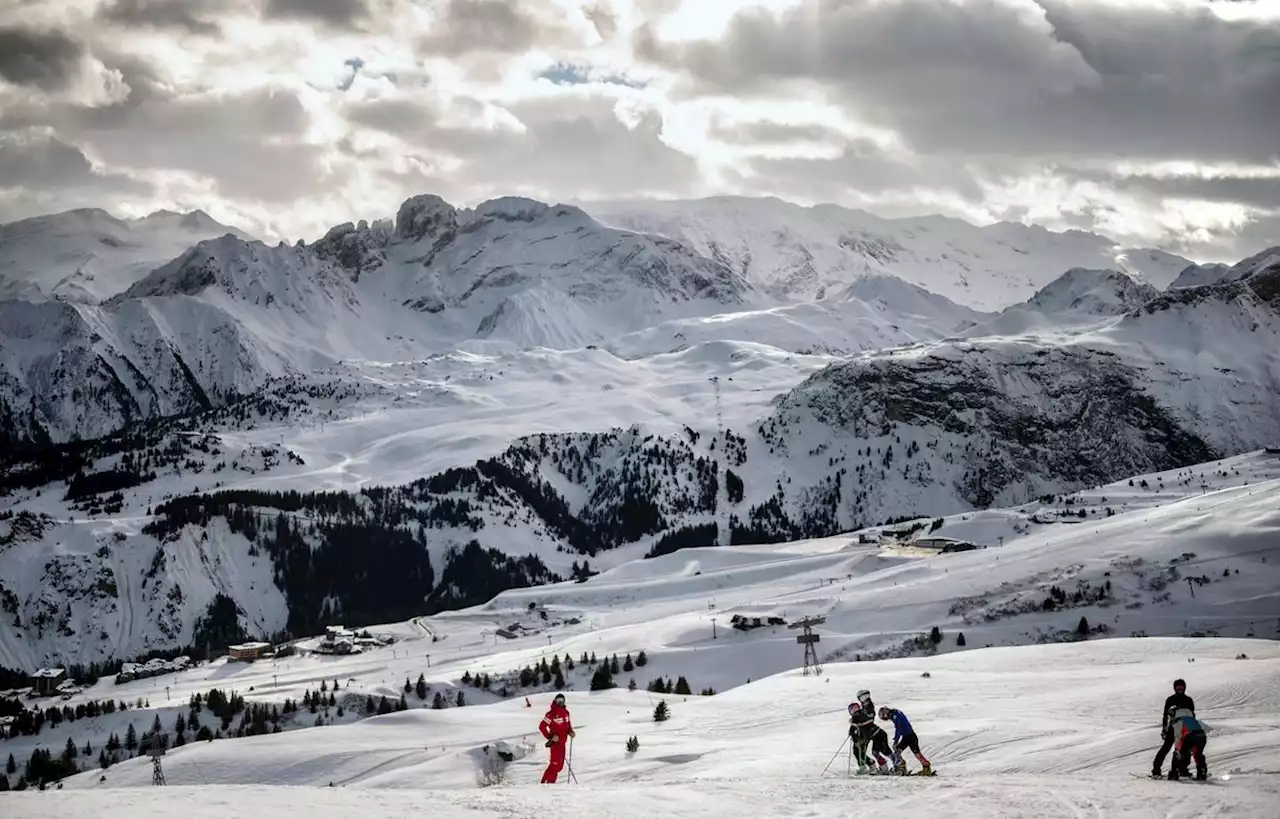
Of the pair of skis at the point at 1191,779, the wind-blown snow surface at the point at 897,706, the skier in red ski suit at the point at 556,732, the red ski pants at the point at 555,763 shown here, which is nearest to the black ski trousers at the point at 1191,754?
the pair of skis at the point at 1191,779

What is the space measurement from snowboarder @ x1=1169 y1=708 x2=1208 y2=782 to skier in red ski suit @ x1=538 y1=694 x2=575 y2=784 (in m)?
15.9

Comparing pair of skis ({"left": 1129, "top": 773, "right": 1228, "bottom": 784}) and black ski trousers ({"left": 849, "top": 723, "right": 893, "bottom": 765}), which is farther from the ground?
black ski trousers ({"left": 849, "top": 723, "right": 893, "bottom": 765})

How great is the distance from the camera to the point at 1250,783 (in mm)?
29031

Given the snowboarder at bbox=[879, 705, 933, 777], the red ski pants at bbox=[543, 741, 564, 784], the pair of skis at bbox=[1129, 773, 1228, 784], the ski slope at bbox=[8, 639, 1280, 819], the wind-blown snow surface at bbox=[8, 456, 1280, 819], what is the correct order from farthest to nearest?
1. the red ski pants at bbox=[543, 741, 564, 784]
2. the snowboarder at bbox=[879, 705, 933, 777]
3. the wind-blown snow surface at bbox=[8, 456, 1280, 819]
4. the pair of skis at bbox=[1129, 773, 1228, 784]
5. the ski slope at bbox=[8, 639, 1280, 819]

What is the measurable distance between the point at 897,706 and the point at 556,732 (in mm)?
16952

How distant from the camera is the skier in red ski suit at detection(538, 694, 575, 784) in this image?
125 ft

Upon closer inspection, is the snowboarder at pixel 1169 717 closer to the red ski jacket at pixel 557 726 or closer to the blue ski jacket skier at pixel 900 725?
the blue ski jacket skier at pixel 900 725

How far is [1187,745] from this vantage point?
3089 centimetres

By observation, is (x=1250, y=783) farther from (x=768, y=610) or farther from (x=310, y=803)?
(x=768, y=610)

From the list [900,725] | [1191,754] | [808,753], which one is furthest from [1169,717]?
[808,753]

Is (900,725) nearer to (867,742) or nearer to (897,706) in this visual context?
(867,742)

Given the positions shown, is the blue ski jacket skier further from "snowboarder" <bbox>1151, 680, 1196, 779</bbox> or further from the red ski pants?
the red ski pants

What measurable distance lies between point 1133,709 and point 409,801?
75.4 feet

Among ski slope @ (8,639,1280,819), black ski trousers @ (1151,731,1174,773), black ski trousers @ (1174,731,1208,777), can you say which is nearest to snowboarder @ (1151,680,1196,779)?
black ski trousers @ (1151,731,1174,773)
